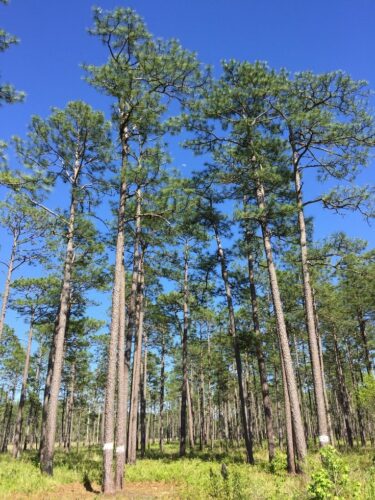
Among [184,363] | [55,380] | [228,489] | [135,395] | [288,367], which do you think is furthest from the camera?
[184,363]

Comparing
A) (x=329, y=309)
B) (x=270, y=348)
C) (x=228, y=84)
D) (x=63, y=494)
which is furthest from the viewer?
(x=270, y=348)

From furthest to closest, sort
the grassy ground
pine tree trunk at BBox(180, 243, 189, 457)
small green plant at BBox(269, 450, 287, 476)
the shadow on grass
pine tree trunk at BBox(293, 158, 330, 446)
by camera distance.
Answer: pine tree trunk at BBox(180, 243, 189, 457)
the shadow on grass
small green plant at BBox(269, 450, 287, 476)
pine tree trunk at BBox(293, 158, 330, 446)
the grassy ground

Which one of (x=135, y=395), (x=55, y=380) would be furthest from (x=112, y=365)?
(x=135, y=395)

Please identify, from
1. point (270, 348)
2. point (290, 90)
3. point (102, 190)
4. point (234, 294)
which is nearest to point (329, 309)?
point (270, 348)

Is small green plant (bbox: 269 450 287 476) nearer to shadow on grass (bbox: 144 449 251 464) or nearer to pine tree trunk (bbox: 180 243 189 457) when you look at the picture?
shadow on grass (bbox: 144 449 251 464)

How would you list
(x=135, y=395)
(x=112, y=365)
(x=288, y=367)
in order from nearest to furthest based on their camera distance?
1. (x=112, y=365)
2. (x=288, y=367)
3. (x=135, y=395)

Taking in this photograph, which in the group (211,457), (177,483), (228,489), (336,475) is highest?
(336,475)

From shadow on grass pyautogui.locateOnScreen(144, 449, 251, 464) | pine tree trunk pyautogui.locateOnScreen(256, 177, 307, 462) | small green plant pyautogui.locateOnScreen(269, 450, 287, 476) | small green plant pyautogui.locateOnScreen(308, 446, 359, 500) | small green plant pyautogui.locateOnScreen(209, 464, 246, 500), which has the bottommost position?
shadow on grass pyautogui.locateOnScreen(144, 449, 251, 464)

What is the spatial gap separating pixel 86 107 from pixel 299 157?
8807 mm

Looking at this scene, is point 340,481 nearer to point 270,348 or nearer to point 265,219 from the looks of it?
point 265,219

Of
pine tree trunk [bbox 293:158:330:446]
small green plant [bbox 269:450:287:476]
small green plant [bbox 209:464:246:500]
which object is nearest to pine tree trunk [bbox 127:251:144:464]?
small green plant [bbox 269:450:287:476]

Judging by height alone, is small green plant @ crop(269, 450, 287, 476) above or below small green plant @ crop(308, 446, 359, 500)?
below

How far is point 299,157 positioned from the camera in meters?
14.5

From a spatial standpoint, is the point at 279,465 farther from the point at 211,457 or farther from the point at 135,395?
the point at 135,395
